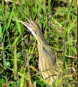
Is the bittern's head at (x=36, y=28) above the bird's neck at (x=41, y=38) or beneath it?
above

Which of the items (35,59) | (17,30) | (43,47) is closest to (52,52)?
(43,47)

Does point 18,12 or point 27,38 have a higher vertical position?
point 18,12

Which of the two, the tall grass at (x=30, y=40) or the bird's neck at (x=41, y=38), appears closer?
the tall grass at (x=30, y=40)

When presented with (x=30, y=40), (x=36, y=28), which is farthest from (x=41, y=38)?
(x=30, y=40)

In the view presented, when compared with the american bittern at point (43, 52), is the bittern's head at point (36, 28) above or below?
above

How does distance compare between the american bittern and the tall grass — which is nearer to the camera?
the tall grass

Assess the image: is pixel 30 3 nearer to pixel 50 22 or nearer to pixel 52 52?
pixel 50 22

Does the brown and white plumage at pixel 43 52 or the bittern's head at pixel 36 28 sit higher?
the bittern's head at pixel 36 28

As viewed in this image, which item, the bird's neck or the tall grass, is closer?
the tall grass

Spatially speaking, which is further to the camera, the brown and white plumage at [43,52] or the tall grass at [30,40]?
the brown and white plumage at [43,52]

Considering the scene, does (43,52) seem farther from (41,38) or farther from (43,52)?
(41,38)

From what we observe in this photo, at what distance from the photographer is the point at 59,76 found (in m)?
1.10

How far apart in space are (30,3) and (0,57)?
0.42 m

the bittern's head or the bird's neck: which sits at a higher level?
the bittern's head
